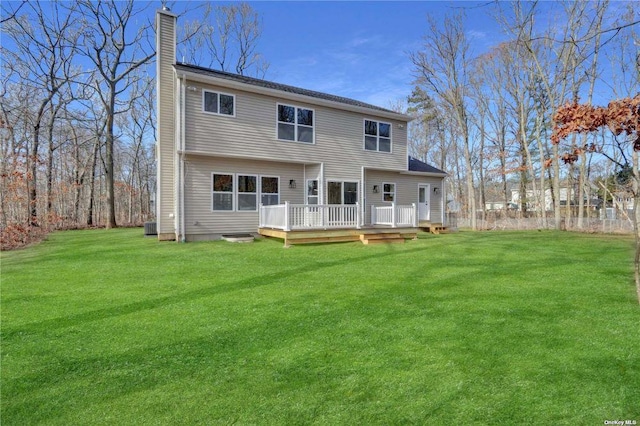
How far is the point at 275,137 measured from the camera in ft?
41.6

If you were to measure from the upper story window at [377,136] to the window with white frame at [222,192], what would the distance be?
6.03 m

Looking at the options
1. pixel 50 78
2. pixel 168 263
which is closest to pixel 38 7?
pixel 50 78

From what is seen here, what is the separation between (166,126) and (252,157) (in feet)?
9.89

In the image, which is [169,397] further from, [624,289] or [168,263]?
[624,289]

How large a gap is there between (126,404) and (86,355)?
1.06 meters

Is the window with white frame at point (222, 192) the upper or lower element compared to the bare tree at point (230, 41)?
lower

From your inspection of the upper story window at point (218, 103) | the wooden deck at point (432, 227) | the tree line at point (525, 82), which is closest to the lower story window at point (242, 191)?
the upper story window at point (218, 103)

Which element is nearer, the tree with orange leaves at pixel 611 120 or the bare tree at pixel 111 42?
the tree with orange leaves at pixel 611 120

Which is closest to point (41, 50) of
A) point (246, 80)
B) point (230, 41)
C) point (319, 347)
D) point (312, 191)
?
point (230, 41)

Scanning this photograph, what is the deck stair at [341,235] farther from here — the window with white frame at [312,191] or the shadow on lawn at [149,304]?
the shadow on lawn at [149,304]

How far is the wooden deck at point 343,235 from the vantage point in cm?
1088

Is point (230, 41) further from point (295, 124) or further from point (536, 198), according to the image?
point (536, 198)

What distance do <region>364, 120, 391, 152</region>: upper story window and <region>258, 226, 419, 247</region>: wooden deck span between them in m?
4.29

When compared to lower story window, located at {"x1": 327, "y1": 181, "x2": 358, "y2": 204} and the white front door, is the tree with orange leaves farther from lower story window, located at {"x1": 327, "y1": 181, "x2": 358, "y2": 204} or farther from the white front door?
the white front door
